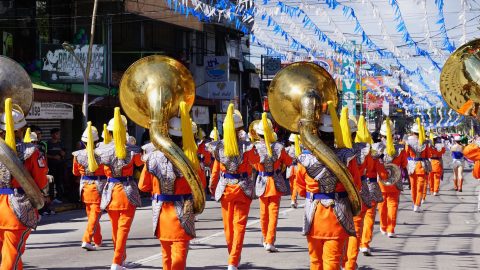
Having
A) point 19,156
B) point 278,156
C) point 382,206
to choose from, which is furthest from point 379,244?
point 19,156

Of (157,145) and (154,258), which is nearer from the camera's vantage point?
(157,145)

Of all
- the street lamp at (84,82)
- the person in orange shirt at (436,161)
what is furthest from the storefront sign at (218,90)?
the person in orange shirt at (436,161)

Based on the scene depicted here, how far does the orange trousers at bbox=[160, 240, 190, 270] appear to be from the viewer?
7.91 meters

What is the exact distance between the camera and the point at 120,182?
11.0 m

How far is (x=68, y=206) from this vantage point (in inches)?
813

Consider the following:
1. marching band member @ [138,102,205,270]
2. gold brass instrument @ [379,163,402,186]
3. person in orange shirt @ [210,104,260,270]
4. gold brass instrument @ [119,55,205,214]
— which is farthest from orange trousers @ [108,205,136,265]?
gold brass instrument @ [379,163,402,186]

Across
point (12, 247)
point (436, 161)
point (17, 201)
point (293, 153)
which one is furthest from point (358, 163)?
point (436, 161)

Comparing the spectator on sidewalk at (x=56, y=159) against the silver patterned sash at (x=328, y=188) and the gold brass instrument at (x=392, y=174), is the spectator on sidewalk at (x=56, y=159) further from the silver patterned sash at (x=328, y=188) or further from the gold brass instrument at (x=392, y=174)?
the silver patterned sash at (x=328, y=188)

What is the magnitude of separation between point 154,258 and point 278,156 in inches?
97.2

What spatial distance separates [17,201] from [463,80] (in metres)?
4.37

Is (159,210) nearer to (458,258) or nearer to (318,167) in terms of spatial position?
(318,167)

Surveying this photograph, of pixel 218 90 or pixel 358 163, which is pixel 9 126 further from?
pixel 218 90

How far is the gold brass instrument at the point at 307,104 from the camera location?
25.5 ft

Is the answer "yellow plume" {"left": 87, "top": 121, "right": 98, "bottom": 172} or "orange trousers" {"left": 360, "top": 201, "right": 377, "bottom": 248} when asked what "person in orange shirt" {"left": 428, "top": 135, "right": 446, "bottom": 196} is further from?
"yellow plume" {"left": 87, "top": 121, "right": 98, "bottom": 172}
